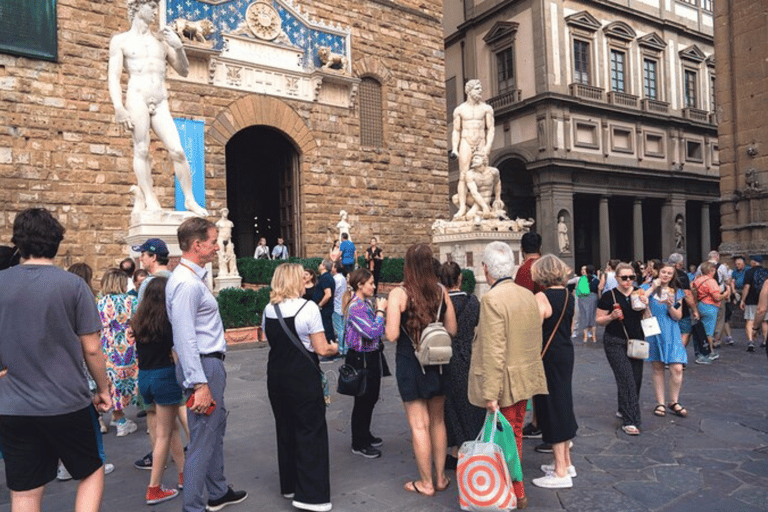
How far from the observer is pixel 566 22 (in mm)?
27500

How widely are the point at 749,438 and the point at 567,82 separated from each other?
2490 centimetres

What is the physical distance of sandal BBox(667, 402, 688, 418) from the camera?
Result: 5871 millimetres

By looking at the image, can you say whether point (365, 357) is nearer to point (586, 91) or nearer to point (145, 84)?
point (145, 84)

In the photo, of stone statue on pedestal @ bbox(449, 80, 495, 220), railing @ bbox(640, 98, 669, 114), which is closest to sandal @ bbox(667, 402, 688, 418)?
stone statue on pedestal @ bbox(449, 80, 495, 220)

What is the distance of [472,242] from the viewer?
13.9m

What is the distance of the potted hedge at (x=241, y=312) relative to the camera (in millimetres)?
10609

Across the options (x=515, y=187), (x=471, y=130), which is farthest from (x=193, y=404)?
(x=515, y=187)

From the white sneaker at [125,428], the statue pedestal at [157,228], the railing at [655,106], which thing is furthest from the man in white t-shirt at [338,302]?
the railing at [655,106]

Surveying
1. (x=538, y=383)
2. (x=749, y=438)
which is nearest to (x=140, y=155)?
(x=538, y=383)

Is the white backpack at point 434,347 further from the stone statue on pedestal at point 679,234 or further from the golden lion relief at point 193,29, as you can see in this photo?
the stone statue on pedestal at point 679,234

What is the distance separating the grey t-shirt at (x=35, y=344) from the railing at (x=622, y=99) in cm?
2991

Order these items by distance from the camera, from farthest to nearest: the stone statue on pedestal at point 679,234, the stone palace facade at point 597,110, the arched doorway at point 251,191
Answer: the stone statue on pedestal at point 679,234
the stone palace facade at point 597,110
the arched doorway at point 251,191

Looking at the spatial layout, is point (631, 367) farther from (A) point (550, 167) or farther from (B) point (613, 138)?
(B) point (613, 138)

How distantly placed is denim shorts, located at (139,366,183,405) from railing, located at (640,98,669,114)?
31114 millimetres
